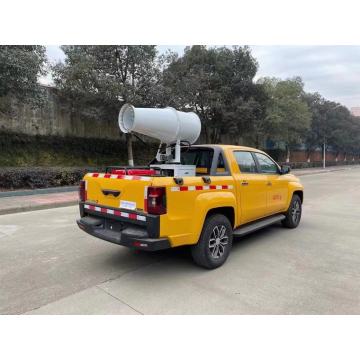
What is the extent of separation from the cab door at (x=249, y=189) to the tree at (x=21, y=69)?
789 cm

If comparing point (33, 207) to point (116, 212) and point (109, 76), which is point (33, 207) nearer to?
point (116, 212)

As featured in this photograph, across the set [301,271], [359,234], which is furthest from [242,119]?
[301,271]

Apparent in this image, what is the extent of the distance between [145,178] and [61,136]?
12405 millimetres

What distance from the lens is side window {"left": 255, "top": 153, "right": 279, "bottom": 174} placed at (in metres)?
5.62

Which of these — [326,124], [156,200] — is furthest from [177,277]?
[326,124]

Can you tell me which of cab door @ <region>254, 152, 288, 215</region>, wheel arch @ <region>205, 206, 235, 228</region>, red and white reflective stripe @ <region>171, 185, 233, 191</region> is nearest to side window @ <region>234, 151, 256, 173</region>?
cab door @ <region>254, 152, 288, 215</region>

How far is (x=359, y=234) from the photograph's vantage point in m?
6.21

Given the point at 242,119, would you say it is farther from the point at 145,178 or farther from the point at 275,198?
the point at 145,178

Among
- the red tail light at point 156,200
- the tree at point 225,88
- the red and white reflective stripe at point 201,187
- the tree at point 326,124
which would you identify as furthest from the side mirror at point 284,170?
the tree at point 326,124

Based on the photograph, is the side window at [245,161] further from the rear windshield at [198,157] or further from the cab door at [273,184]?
the rear windshield at [198,157]

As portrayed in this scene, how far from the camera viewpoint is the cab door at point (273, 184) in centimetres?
559

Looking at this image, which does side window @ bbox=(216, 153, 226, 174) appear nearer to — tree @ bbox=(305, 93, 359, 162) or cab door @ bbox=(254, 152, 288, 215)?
cab door @ bbox=(254, 152, 288, 215)

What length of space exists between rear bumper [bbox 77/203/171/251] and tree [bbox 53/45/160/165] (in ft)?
29.5

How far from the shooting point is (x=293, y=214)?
260 inches
